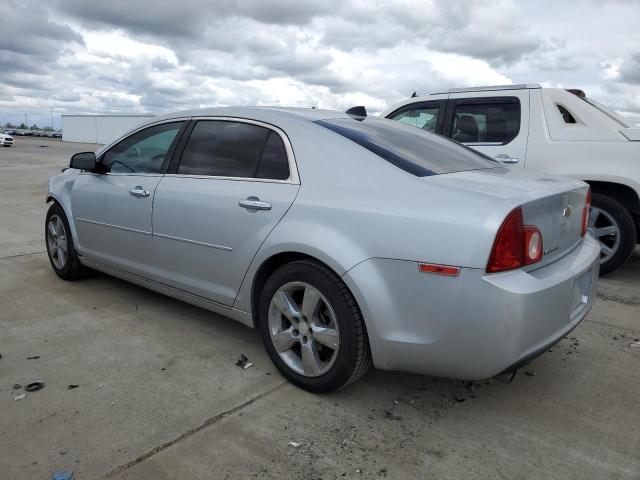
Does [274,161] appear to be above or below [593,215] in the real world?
above

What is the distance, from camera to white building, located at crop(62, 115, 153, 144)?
5534 cm

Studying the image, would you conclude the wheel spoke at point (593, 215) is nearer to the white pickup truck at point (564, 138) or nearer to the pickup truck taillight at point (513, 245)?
the white pickup truck at point (564, 138)

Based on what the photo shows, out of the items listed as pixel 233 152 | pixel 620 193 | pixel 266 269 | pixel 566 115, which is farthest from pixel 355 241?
pixel 566 115

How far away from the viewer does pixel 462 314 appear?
7.75 feet

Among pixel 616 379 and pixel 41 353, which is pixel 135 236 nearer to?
pixel 41 353

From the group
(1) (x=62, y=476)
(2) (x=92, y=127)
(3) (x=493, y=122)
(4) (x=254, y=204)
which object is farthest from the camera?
(2) (x=92, y=127)

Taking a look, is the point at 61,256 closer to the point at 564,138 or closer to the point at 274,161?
the point at 274,161

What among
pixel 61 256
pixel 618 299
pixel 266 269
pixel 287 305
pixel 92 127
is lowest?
pixel 618 299

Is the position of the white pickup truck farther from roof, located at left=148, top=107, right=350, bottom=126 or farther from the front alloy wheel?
the front alloy wheel

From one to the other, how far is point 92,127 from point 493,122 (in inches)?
2355

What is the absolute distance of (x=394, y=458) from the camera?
2.40m

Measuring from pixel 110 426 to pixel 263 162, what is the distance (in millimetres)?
1623

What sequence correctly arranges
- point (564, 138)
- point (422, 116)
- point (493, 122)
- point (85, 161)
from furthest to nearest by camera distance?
point (422, 116), point (493, 122), point (564, 138), point (85, 161)

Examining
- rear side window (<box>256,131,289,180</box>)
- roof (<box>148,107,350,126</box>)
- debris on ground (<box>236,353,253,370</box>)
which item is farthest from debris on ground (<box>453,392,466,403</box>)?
roof (<box>148,107,350,126</box>)
